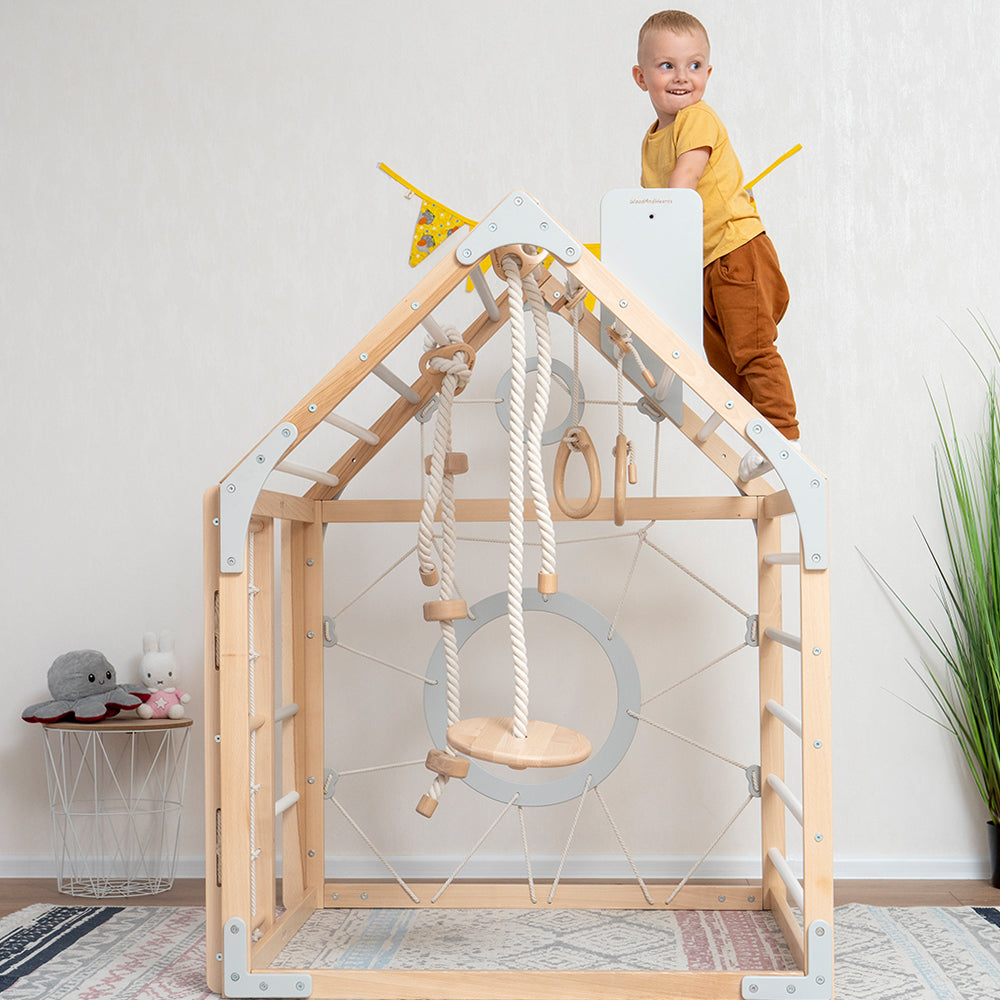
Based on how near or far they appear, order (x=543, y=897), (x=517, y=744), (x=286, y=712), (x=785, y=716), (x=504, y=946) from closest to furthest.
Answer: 1. (x=517, y=744)
2. (x=785, y=716)
3. (x=504, y=946)
4. (x=286, y=712)
5. (x=543, y=897)

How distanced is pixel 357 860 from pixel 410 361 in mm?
1138

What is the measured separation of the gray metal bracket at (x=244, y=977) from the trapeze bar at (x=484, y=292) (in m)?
1.06

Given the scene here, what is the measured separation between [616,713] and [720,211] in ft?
3.44

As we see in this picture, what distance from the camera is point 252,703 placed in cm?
174

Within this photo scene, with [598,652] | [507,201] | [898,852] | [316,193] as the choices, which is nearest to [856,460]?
[598,652]

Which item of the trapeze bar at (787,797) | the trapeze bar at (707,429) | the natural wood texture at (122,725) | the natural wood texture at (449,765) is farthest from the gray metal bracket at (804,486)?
the natural wood texture at (122,725)

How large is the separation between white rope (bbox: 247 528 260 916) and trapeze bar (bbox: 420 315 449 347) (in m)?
0.44

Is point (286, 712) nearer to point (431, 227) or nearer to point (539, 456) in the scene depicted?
point (539, 456)

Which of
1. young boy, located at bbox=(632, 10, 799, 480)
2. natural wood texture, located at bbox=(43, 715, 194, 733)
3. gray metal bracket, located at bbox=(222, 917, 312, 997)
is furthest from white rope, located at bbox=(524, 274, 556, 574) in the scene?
natural wood texture, located at bbox=(43, 715, 194, 733)

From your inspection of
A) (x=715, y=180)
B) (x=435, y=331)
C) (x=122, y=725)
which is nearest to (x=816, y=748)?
(x=435, y=331)

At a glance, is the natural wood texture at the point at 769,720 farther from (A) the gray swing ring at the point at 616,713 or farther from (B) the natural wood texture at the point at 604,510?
(A) the gray swing ring at the point at 616,713

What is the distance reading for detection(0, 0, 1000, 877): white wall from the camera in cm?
239

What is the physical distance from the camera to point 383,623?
242 cm

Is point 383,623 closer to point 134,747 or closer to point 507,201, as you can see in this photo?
point 134,747
